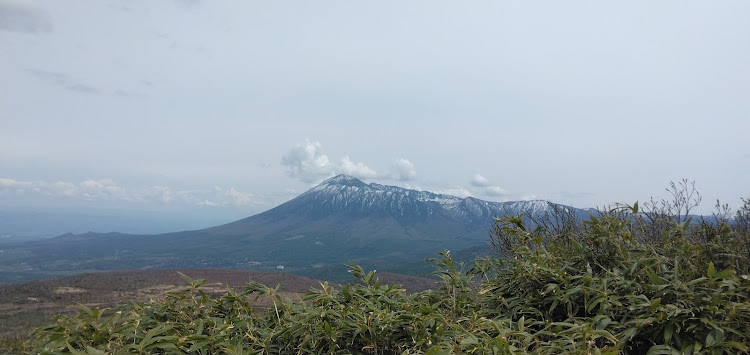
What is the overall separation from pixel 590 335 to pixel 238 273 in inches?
2780

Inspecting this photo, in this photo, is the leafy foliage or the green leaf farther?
the green leaf

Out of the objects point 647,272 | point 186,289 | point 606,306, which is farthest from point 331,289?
point 647,272

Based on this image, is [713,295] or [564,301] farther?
[564,301]

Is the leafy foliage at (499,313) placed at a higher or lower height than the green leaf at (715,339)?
higher

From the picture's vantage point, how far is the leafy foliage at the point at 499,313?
1.59 m

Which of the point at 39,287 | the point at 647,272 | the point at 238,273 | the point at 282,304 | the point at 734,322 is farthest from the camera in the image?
the point at 238,273

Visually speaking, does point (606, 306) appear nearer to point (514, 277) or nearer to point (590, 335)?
point (590, 335)

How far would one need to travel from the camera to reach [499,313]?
2189 mm

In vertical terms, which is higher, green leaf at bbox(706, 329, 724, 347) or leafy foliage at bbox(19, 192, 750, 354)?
leafy foliage at bbox(19, 192, 750, 354)

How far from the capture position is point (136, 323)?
162cm

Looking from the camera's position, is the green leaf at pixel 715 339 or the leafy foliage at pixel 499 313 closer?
the leafy foliage at pixel 499 313

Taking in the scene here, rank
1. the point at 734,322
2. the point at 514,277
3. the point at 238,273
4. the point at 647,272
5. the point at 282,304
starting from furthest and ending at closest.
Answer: the point at 238,273 < the point at 514,277 < the point at 647,272 < the point at 282,304 < the point at 734,322

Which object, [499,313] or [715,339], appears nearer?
[715,339]

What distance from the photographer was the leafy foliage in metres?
1.59
